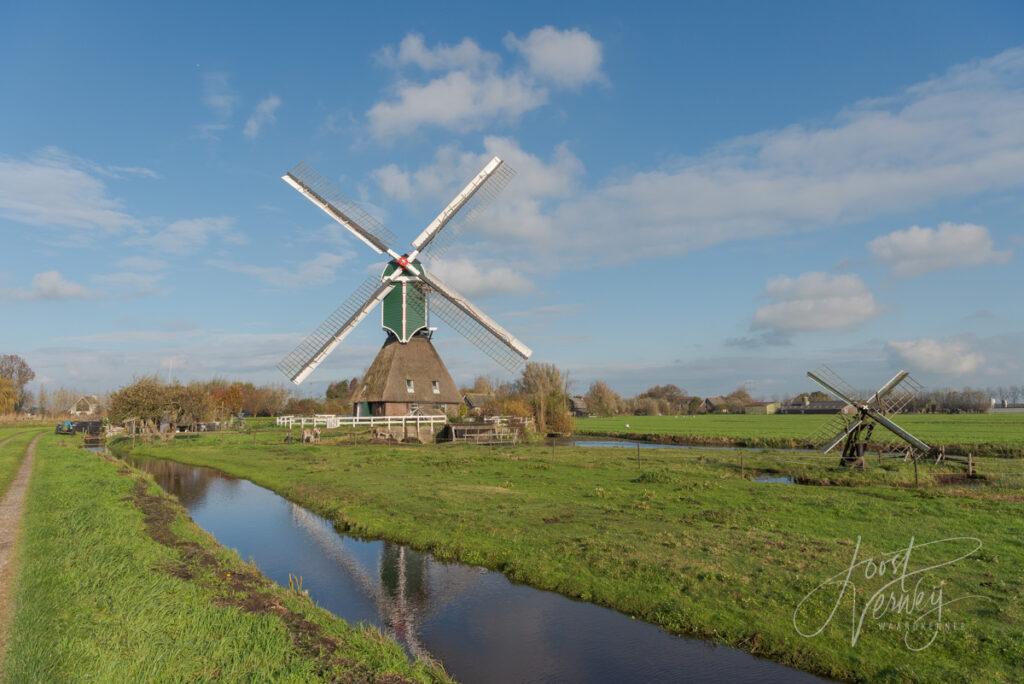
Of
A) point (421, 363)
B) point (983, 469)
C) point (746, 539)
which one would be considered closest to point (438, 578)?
point (746, 539)

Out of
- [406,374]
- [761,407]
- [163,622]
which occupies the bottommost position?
[163,622]

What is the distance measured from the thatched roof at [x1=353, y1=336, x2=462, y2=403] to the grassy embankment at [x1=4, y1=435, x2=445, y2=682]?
93.1ft

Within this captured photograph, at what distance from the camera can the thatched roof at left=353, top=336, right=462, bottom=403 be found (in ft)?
145

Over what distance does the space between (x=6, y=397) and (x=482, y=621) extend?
129m

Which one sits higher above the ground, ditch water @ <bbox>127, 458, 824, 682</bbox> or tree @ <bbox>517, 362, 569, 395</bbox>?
tree @ <bbox>517, 362, 569, 395</bbox>

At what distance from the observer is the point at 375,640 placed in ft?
31.6

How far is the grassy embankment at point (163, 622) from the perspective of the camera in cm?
802

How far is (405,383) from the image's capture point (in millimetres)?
44969

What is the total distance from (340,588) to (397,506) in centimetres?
703

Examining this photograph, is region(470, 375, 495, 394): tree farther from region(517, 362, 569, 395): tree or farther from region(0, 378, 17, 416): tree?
region(0, 378, 17, 416): tree

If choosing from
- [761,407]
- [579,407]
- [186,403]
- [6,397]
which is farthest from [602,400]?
[6,397]

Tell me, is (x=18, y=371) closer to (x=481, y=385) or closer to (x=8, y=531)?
(x=481, y=385)

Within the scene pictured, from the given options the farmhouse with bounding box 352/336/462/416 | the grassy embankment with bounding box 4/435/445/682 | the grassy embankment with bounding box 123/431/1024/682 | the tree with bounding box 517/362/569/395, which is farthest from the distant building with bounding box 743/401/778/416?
the grassy embankment with bounding box 4/435/445/682

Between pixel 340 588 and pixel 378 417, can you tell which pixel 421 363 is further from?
pixel 340 588
